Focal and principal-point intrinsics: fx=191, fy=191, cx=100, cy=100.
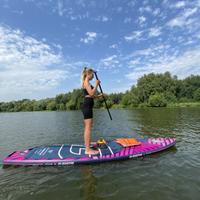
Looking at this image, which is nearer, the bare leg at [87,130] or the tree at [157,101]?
the bare leg at [87,130]

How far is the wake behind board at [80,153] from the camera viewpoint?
6.93 meters

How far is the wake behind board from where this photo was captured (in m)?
6.93

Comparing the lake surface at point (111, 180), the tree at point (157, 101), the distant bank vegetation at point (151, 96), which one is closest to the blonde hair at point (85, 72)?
the lake surface at point (111, 180)

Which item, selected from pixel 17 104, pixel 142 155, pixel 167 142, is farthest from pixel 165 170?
pixel 17 104

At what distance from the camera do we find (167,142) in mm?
8969

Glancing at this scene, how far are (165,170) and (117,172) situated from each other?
1.65 metres

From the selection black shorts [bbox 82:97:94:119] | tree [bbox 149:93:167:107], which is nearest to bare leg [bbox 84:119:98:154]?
black shorts [bbox 82:97:94:119]

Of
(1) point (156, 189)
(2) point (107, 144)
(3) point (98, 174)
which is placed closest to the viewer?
(1) point (156, 189)

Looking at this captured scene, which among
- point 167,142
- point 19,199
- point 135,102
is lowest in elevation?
point 19,199

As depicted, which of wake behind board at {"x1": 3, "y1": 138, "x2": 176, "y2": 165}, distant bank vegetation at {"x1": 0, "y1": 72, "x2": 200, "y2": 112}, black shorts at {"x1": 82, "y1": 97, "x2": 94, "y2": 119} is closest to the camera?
wake behind board at {"x1": 3, "y1": 138, "x2": 176, "y2": 165}

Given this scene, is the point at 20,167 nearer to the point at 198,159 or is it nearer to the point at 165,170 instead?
the point at 165,170

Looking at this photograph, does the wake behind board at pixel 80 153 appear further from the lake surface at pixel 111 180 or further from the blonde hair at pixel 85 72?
the blonde hair at pixel 85 72

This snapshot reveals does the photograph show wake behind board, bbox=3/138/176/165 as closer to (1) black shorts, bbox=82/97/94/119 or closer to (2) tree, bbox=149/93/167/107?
(1) black shorts, bbox=82/97/94/119

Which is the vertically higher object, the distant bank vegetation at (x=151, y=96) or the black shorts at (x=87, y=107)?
the distant bank vegetation at (x=151, y=96)
